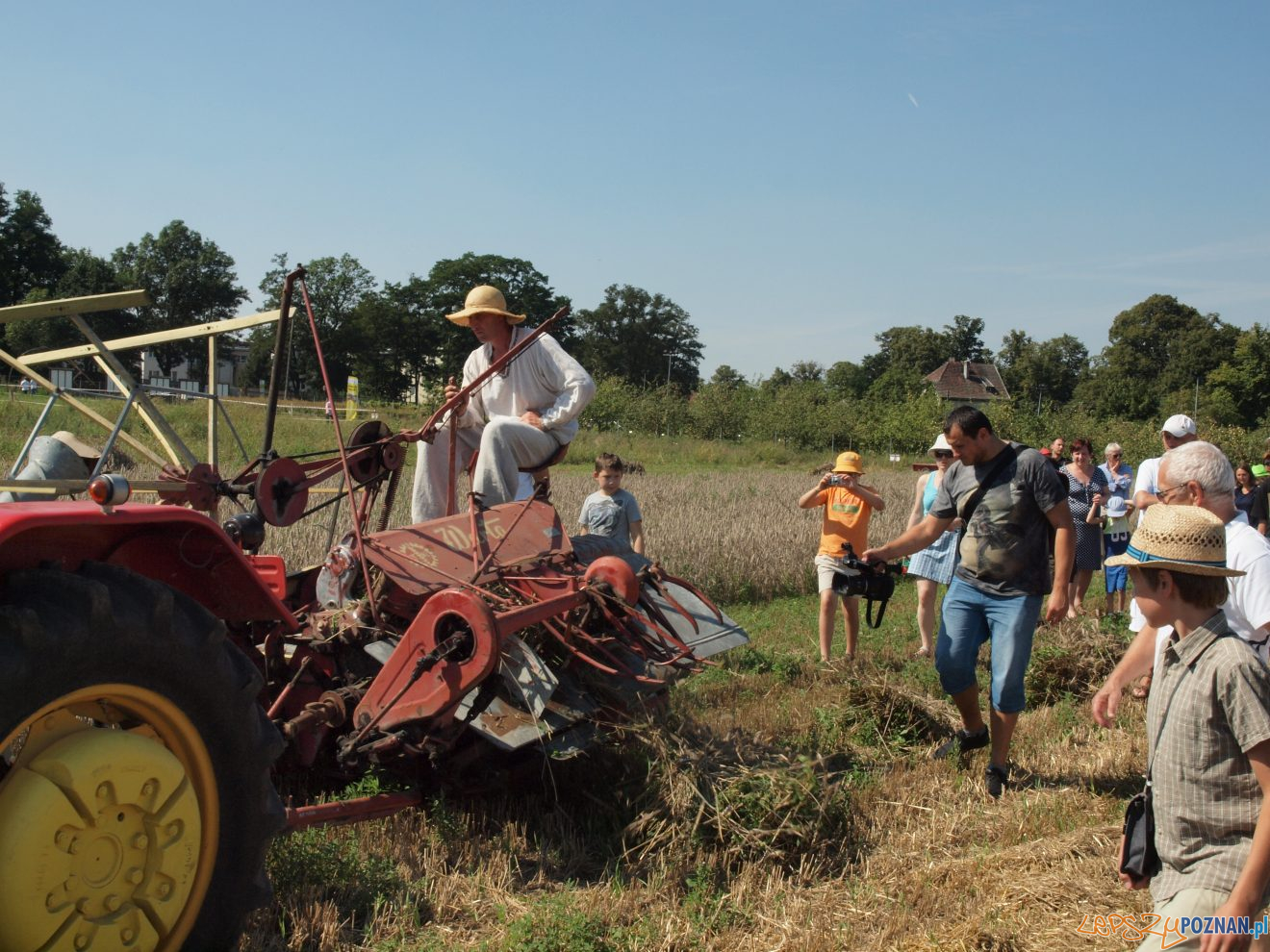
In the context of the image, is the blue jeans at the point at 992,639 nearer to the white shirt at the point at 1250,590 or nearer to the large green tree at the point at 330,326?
the white shirt at the point at 1250,590

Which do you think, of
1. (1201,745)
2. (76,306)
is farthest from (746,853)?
(76,306)

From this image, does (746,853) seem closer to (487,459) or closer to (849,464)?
(487,459)

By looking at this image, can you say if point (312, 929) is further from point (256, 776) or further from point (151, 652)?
point (151, 652)

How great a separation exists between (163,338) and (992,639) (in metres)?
4.05

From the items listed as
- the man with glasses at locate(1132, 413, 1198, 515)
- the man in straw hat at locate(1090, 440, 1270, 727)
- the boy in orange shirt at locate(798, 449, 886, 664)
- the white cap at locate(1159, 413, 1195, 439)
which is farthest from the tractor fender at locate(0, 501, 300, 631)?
the white cap at locate(1159, 413, 1195, 439)

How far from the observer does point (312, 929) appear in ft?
10.4

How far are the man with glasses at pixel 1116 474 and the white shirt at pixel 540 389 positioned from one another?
7.43m

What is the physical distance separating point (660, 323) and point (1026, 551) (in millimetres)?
80408

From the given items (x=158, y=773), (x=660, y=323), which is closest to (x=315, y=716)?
(x=158, y=773)

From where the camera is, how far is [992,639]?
5281 mm

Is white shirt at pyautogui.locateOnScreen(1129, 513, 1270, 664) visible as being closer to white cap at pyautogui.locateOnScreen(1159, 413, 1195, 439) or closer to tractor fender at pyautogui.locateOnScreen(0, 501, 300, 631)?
tractor fender at pyautogui.locateOnScreen(0, 501, 300, 631)

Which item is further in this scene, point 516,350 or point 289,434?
point 289,434

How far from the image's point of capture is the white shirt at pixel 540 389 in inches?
207

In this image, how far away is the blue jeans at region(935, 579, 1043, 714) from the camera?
16.8 feet
